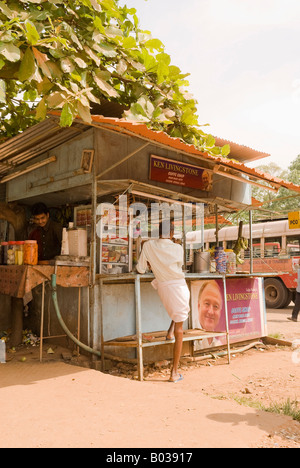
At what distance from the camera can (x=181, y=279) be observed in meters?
5.37

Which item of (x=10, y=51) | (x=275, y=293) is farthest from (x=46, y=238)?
(x=275, y=293)

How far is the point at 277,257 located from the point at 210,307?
866 cm

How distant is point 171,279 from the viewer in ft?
17.5

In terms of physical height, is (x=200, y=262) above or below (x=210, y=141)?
below

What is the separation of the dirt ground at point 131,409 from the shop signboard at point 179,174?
10.4ft

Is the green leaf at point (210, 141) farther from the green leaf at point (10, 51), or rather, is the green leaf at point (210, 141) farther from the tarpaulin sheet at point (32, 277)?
the green leaf at point (10, 51)

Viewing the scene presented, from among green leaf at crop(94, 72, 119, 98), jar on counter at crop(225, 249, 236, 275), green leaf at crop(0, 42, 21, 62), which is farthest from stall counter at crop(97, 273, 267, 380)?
green leaf at crop(0, 42, 21, 62)

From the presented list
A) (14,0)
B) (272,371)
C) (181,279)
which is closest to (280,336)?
(272,371)

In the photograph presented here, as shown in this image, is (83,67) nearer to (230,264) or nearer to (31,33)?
(31,33)

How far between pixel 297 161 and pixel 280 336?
79.4 feet

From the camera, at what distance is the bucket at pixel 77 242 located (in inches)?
235

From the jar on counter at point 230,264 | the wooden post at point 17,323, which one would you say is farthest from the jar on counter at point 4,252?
the jar on counter at point 230,264

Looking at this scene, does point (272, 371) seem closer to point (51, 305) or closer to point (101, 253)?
point (101, 253)
